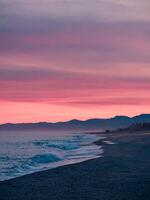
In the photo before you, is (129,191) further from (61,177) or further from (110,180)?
(61,177)

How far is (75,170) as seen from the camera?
71.8 feet

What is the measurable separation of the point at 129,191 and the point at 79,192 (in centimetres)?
158

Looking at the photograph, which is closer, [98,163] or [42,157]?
[98,163]

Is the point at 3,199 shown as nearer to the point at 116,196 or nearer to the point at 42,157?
the point at 116,196

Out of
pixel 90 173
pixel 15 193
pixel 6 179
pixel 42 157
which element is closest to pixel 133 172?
pixel 90 173

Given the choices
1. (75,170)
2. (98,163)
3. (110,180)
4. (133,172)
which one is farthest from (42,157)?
(110,180)

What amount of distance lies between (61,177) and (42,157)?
1191cm

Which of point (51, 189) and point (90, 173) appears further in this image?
point (90, 173)

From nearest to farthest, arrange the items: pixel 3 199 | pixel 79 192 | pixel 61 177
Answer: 1. pixel 3 199
2. pixel 79 192
3. pixel 61 177

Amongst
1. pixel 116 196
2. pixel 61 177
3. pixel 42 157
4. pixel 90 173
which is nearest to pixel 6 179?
pixel 61 177

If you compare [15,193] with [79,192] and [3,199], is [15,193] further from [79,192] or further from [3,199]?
[79,192]

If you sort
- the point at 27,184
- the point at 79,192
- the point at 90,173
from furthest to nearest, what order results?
1. the point at 90,173
2. the point at 27,184
3. the point at 79,192

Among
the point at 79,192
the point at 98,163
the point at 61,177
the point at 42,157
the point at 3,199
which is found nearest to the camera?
the point at 3,199

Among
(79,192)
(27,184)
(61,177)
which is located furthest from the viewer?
(61,177)
